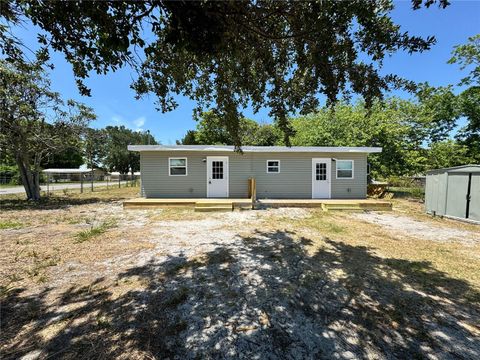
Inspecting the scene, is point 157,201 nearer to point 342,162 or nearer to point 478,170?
point 342,162

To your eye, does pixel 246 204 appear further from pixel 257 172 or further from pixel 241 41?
pixel 241 41

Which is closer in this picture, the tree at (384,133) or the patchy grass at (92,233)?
the patchy grass at (92,233)

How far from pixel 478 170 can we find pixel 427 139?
41.1 feet

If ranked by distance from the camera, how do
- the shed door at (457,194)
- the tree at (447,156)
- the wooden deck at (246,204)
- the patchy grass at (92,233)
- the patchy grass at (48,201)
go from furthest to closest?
the tree at (447,156)
the patchy grass at (48,201)
the wooden deck at (246,204)
the shed door at (457,194)
the patchy grass at (92,233)

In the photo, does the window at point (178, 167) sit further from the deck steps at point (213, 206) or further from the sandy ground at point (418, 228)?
the sandy ground at point (418, 228)

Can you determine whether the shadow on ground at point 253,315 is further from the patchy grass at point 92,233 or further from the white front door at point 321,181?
the white front door at point 321,181

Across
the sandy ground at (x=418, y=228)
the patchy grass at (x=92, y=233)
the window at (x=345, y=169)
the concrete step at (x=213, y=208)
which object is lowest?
the sandy ground at (x=418, y=228)

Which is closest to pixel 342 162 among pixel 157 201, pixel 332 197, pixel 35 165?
→ pixel 332 197

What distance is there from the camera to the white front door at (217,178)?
38.7 feet

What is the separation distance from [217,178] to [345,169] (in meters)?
6.43

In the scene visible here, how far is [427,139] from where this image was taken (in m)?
18.0

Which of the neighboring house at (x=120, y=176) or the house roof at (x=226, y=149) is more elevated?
the house roof at (x=226, y=149)

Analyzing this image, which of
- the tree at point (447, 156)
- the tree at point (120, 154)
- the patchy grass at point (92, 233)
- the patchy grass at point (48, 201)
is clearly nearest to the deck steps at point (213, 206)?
the patchy grass at point (92, 233)

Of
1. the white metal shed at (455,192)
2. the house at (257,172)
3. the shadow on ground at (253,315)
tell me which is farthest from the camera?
the house at (257,172)
